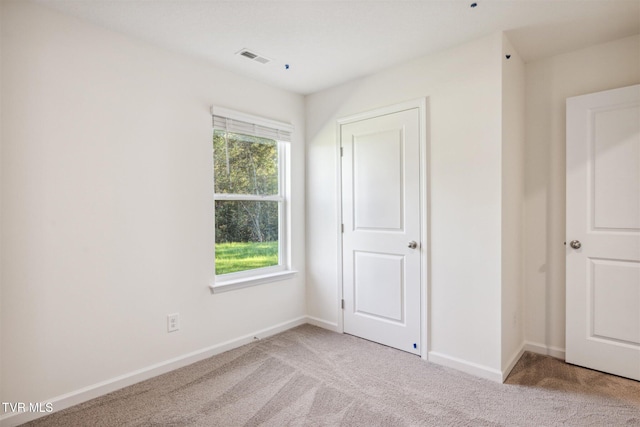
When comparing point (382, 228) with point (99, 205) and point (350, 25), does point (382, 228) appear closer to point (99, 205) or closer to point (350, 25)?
point (350, 25)

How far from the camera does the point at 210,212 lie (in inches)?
109

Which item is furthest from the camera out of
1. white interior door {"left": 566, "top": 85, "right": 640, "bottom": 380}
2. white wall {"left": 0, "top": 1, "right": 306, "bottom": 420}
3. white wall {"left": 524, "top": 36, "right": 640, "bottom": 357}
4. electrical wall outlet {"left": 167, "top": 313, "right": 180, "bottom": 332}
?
white wall {"left": 524, "top": 36, "right": 640, "bottom": 357}

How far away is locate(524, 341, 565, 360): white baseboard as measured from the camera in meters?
2.65

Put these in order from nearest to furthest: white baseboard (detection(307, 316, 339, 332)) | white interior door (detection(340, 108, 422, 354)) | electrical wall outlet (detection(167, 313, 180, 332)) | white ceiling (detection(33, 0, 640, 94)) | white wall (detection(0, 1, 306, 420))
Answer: white wall (detection(0, 1, 306, 420)) < white ceiling (detection(33, 0, 640, 94)) < electrical wall outlet (detection(167, 313, 180, 332)) < white interior door (detection(340, 108, 422, 354)) < white baseboard (detection(307, 316, 339, 332))

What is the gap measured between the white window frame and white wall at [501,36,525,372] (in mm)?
1913

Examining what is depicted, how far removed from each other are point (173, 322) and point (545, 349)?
301 cm

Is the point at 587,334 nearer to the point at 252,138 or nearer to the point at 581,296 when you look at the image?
the point at 581,296

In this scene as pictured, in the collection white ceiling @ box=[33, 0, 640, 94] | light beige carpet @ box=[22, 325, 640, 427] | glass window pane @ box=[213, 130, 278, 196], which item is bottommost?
light beige carpet @ box=[22, 325, 640, 427]

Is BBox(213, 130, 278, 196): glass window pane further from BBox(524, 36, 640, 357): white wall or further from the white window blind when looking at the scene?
BBox(524, 36, 640, 357): white wall

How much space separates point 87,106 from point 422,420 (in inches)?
110

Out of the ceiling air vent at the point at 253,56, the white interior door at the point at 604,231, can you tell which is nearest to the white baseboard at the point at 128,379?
the ceiling air vent at the point at 253,56

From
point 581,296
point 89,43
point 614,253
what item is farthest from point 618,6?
point 89,43

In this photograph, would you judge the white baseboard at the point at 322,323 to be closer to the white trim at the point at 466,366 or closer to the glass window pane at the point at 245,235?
the glass window pane at the point at 245,235

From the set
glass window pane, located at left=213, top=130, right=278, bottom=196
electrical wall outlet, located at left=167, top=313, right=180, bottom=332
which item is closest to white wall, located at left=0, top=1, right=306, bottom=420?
electrical wall outlet, located at left=167, top=313, right=180, bottom=332
